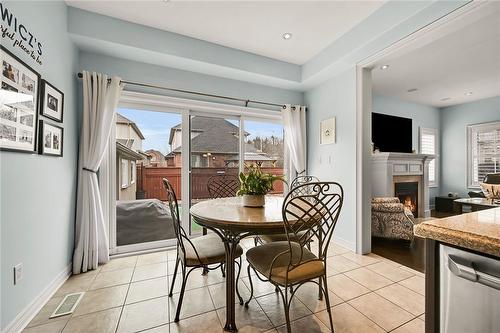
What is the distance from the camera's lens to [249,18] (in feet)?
7.94

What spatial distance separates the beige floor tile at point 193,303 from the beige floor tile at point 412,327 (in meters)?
1.37

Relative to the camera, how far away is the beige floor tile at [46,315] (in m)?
1.59

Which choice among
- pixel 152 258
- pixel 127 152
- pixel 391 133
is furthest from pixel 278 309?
pixel 391 133

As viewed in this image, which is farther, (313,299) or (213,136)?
(213,136)

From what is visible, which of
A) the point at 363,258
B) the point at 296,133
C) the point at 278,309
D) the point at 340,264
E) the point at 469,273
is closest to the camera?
the point at 469,273

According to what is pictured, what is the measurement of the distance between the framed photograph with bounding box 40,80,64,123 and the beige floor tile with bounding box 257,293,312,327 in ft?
7.89

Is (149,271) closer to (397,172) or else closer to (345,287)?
(345,287)

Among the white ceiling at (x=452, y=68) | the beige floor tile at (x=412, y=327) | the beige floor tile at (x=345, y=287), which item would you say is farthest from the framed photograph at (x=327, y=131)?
the beige floor tile at (x=412, y=327)

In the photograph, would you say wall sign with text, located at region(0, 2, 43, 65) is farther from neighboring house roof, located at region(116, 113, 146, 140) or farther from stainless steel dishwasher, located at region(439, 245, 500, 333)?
stainless steel dishwasher, located at region(439, 245, 500, 333)

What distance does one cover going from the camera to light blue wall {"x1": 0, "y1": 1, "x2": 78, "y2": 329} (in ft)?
4.67

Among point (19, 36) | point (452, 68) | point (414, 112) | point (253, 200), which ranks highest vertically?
point (452, 68)

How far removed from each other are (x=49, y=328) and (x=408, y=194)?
18.8ft

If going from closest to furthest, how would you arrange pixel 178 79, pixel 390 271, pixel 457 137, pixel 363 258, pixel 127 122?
pixel 390 271 < pixel 363 258 < pixel 127 122 < pixel 178 79 < pixel 457 137

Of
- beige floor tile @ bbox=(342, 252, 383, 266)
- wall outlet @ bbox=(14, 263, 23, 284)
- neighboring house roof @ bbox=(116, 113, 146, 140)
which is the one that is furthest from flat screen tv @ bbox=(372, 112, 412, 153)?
wall outlet @ bbox=(14, 263, 23, 284)
